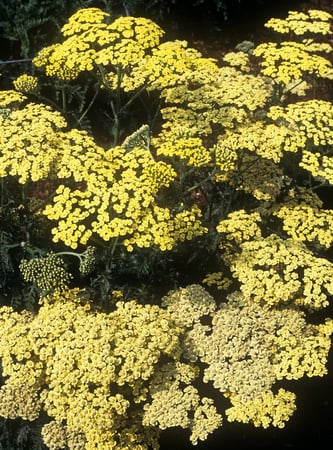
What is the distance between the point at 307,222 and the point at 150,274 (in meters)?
1.53

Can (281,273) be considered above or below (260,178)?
below

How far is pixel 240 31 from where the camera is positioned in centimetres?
1083

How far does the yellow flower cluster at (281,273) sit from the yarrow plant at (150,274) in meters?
0.02

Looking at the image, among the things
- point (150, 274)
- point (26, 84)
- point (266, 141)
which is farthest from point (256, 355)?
point (26, 84)

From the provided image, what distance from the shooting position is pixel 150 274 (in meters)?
6.05

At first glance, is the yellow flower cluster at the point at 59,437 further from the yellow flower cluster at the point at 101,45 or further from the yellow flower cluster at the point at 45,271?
the yellow flower cluster at the point at 101,45

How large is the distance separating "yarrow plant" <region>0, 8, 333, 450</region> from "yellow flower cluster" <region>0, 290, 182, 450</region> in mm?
13

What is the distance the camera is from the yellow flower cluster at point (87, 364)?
5.01m

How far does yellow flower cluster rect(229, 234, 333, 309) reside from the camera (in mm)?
5555

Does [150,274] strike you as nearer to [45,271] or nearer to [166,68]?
[45,271]

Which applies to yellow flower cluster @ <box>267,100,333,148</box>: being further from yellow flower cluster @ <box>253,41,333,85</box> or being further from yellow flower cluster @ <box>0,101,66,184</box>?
yellow flower cluster @ <box>0,101,66,184</box>

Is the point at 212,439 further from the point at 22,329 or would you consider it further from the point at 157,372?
the point at 22,329

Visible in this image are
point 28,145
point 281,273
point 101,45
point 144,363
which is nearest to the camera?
point 144,363

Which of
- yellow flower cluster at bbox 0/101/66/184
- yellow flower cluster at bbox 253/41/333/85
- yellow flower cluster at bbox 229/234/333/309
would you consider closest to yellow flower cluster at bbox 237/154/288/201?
yellow flower cluster at bbox 229/234/333/309
